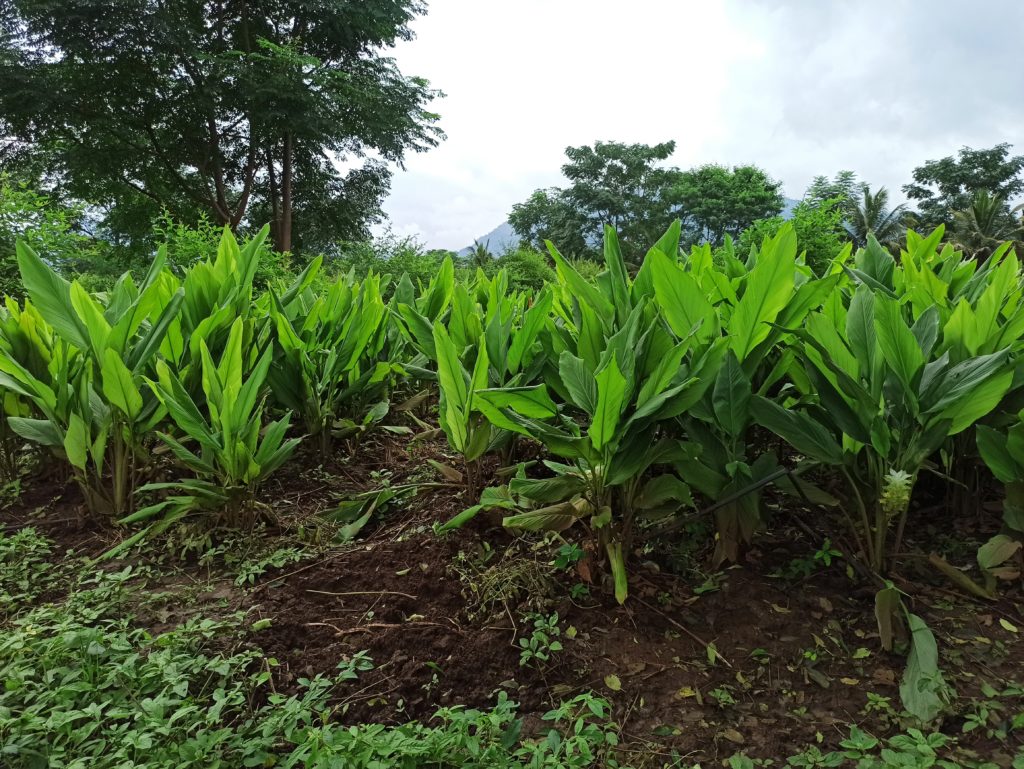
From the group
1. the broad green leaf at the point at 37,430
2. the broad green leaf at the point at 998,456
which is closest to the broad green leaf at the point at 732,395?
the broad green leaf at the point at 998,456

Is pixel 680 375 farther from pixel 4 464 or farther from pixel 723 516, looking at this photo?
pixel 4 464

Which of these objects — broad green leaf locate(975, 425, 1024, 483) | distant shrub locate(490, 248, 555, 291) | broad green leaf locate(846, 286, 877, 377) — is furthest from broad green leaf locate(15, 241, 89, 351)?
distant shrub locate(490, 248, 555, 291)

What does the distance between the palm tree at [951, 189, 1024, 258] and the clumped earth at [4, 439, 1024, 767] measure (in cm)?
3326

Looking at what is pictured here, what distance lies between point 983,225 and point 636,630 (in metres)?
36.9

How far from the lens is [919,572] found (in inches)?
52.6

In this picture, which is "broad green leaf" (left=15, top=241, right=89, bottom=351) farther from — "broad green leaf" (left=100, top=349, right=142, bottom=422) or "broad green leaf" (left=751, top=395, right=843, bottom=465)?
"broad green leaf" (left=751, top=395, right=843, bottom=465)

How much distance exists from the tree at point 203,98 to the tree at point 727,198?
1961 centimetres

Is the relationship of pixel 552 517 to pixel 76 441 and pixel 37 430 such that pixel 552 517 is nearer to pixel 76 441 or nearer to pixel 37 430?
pixel 76 441

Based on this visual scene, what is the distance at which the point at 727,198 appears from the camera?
34094 mm

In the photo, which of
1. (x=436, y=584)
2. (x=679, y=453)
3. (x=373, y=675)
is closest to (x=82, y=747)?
(x=373, y=675)

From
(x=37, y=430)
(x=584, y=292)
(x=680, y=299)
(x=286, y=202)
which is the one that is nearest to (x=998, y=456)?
(x=680, y=299)

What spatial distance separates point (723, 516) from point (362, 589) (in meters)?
0.85

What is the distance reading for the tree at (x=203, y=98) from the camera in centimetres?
1586

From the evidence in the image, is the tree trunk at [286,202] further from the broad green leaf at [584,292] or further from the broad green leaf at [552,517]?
the broad green leaf at [552,517]
